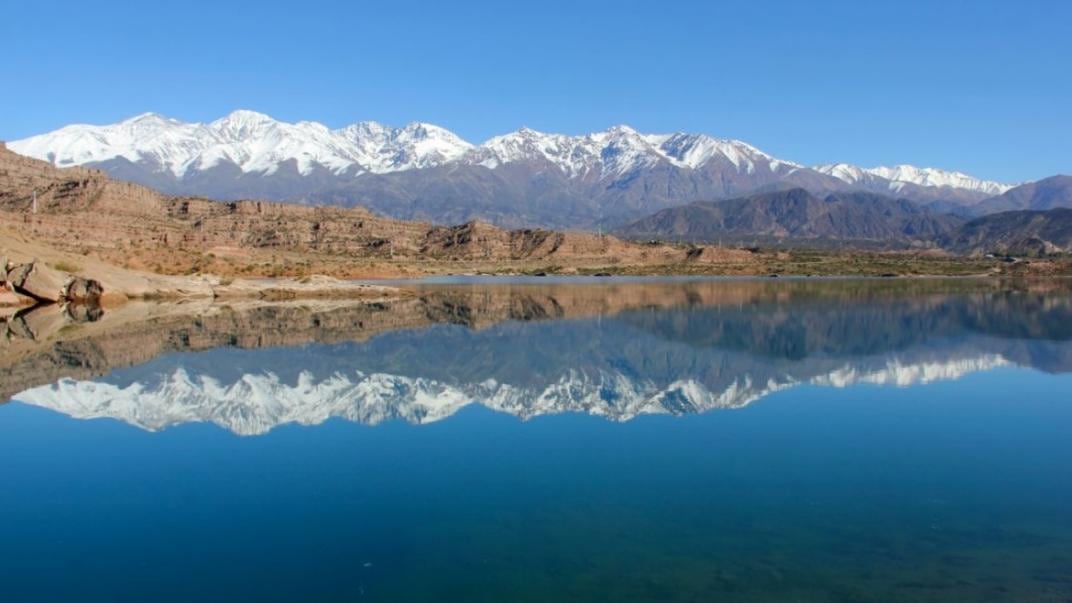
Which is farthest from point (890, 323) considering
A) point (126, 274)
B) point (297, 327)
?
point (126, 274)

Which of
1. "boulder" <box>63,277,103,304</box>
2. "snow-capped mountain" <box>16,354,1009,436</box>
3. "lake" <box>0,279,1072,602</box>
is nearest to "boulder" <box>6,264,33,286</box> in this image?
"boulder" <box>63,277,103,304</box>

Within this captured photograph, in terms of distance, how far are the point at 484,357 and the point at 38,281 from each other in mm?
37335

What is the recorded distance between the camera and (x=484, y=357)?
31.8 metres

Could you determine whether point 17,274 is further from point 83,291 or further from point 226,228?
point 226,228

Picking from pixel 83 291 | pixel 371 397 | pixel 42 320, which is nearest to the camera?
pixel 371 397

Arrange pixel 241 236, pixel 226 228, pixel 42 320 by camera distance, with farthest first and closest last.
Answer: pixel 226 228 < pixel 241 236 < pixel 42 320

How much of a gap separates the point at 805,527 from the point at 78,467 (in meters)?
13.4

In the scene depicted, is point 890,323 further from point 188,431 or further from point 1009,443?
point 188,431

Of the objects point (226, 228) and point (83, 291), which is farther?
point (226, 228)

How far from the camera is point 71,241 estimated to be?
267ft

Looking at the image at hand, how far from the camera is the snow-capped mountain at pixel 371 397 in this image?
67.3 ft

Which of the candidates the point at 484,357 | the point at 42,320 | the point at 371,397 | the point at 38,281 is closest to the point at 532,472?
the point at 371,397

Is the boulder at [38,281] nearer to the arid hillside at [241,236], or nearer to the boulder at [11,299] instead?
the boulder at [11,299]

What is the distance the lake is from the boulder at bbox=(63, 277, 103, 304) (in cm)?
2219
